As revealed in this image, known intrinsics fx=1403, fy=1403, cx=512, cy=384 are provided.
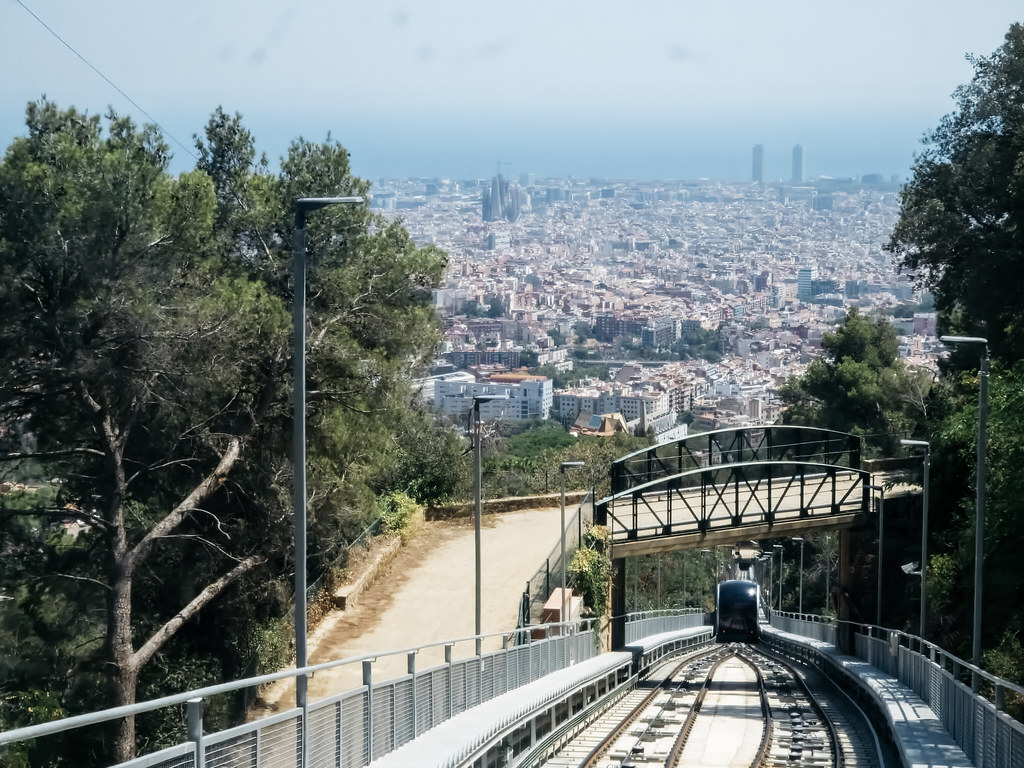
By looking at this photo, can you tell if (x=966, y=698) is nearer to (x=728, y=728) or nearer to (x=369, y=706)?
(x=369, y=706)

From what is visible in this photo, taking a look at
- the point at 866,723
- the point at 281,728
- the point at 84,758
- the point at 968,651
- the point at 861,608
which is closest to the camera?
the point at 281,728

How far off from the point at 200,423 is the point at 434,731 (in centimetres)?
1130

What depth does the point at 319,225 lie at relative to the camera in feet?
84.7

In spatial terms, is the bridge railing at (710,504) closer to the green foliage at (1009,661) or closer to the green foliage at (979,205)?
the green foliage at (979,205)

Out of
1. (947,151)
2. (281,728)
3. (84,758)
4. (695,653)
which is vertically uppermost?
(947,151)

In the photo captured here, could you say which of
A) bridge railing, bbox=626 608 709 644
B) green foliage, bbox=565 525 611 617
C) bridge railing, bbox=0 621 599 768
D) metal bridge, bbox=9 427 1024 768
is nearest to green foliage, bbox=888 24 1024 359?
metal bridge, bbox=9 427 1024 768

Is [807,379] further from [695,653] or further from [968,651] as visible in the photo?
[968,651]

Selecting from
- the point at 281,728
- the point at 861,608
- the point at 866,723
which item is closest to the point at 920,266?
the point at 861,608

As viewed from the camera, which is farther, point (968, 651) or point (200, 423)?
point (968, 651)

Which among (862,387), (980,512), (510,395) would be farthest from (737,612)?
(510,395)

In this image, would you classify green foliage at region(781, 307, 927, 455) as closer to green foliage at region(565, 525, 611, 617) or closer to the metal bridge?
green foliage at region(565, 525, 611, 617)

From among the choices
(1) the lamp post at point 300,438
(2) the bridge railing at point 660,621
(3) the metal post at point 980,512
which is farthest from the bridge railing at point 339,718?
(2) the bridge railing at point 660,621

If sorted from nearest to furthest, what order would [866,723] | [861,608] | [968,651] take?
[866,723] < [968,651] < [861,608]

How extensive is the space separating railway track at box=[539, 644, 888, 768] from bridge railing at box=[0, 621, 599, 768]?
1947 millimetres
